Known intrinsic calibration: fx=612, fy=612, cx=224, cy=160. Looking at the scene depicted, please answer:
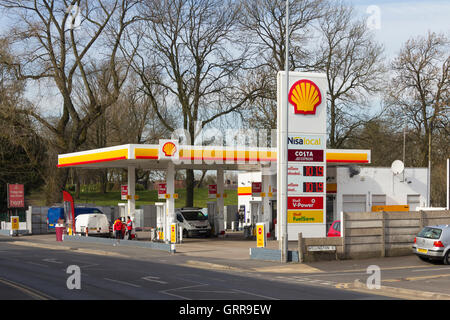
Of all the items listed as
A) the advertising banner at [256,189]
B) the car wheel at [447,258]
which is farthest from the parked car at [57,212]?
the car wheel at [447,258]

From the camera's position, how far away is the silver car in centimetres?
2353

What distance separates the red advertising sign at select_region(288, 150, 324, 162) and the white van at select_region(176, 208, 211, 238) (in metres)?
12.7

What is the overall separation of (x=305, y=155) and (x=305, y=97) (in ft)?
9.17

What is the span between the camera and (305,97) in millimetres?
29453

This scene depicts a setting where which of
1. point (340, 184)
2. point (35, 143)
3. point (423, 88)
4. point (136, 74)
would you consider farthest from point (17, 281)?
point (423, 88)

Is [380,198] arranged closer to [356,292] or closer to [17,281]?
[356,292]

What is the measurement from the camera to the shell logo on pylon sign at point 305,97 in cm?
2922

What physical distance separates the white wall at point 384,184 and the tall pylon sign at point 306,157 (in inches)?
462

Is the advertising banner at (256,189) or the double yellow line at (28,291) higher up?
the advertising banner at (256,189)

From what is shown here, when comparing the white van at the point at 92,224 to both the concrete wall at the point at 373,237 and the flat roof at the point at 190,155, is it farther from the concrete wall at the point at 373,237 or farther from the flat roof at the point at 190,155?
the concrete wall at the point at 373,237

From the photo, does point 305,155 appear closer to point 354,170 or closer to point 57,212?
point 354,170

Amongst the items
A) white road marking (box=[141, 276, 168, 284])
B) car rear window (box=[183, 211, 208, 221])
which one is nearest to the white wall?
car rear window (box=[183, 211, 208, 221])

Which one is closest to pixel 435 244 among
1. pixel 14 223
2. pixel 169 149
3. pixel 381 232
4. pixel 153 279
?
pixel 381 232
